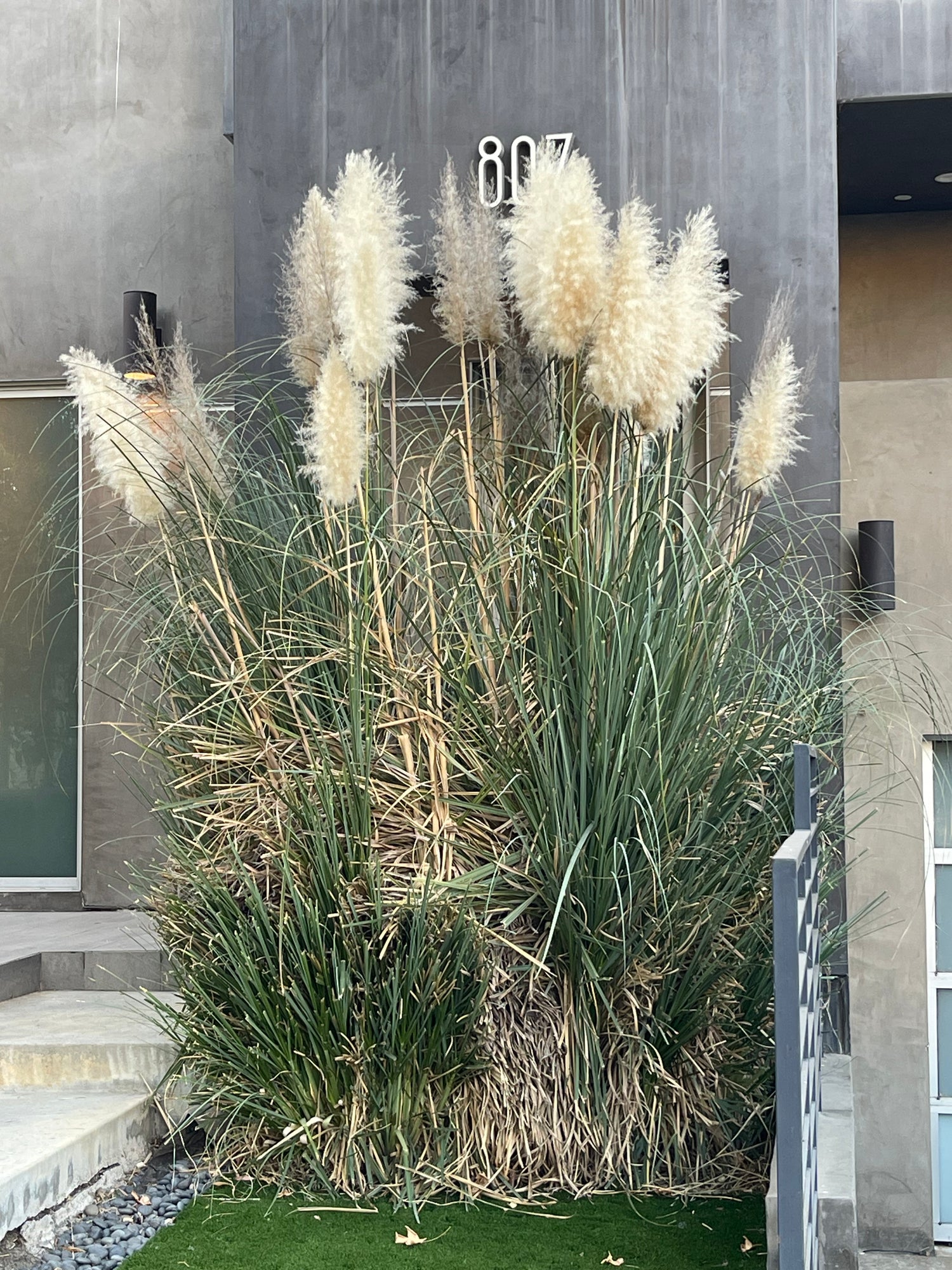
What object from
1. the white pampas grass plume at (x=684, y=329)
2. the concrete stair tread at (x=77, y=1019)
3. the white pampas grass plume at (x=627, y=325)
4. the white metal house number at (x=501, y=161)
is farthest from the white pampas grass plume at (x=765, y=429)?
the concrete stair tread at (x=77, y=1019)

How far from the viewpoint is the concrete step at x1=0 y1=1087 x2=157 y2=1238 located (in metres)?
2.71

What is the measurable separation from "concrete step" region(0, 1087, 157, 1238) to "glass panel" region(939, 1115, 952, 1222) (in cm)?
515

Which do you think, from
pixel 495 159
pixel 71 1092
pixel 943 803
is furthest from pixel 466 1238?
pixel 943 803

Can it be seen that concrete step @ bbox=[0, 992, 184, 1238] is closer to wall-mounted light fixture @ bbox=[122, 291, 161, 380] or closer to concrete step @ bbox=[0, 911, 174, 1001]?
concrete step @ bbox=[0, 911, 174, 1001]

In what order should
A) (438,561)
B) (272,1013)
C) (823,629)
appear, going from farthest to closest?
(823,629), (438,561), (272,1013)

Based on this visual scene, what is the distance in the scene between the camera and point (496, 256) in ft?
10.5

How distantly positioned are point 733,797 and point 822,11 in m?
3.26

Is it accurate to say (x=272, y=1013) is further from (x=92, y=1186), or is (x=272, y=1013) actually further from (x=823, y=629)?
(x=823, y=629)

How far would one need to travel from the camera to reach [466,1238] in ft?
8.77

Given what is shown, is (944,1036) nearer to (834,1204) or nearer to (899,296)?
(899,296)

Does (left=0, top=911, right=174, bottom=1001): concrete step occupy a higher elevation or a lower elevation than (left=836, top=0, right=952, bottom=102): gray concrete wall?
lower

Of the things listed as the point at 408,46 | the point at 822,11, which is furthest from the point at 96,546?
the point at 822,11

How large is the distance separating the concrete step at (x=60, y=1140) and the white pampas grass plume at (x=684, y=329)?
206cm

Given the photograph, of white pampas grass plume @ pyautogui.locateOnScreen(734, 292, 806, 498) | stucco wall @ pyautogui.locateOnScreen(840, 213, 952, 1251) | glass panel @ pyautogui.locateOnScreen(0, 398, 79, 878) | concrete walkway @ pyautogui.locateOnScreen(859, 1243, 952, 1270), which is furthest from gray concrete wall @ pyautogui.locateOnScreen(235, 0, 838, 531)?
concrete walkway @ pyautogui.locateOnScreen(859, 1243, 952, 1270)
